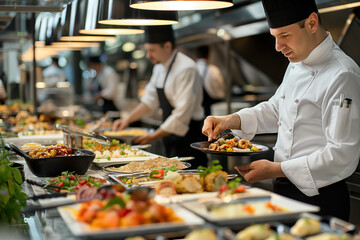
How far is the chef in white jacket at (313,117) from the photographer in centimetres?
262

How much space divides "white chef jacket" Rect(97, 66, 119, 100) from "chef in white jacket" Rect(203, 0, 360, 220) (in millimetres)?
9149

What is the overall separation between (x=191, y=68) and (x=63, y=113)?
131 inches

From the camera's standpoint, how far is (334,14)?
4527mm

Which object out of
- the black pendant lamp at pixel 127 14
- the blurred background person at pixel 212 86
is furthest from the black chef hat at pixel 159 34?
the blurred background person at pixel 212 86

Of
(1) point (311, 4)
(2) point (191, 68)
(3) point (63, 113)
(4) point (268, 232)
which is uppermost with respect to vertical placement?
(1) point (311, 4)

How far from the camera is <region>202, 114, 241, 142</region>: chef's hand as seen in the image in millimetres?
3116

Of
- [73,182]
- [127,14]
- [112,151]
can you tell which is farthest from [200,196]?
[112,151]

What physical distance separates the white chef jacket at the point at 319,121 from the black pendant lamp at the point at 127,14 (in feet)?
2.88

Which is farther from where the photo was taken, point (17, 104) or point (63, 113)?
point (63, 113)

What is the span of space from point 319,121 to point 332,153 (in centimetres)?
24

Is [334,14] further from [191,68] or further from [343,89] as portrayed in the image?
[343,89]

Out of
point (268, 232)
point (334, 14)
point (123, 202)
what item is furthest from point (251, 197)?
point (334, 14)

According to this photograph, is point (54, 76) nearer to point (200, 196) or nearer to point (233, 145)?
point (233, 145)

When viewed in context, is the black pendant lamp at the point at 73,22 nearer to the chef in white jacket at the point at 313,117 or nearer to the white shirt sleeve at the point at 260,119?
the white shirt sleeve at the point at 260,119
